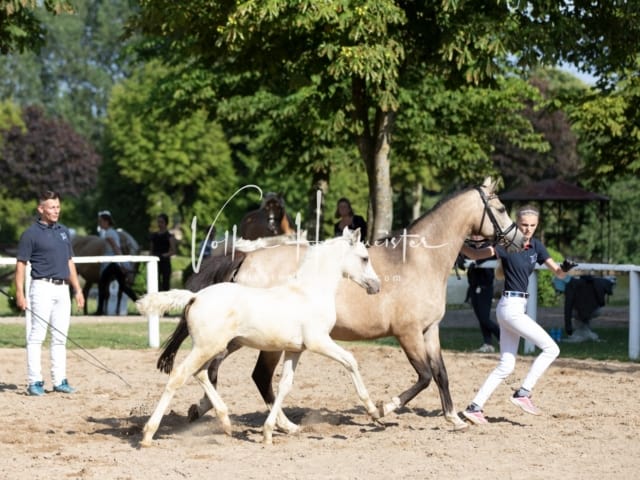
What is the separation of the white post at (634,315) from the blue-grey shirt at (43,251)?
7.34 metres

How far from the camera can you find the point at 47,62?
94250 millimetres

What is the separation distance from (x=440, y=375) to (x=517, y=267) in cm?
114

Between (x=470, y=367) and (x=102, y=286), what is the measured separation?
966cm

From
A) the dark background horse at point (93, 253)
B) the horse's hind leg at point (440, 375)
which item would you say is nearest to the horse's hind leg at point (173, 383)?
the horse's hind leg at point (440, 375)

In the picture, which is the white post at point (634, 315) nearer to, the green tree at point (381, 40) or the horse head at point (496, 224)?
the green tree at point (381, 40)

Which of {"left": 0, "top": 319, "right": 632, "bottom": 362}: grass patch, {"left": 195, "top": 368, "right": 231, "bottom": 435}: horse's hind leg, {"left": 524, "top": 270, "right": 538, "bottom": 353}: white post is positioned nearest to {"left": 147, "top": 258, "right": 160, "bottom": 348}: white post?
{"left": 0, "top": 319, "right": 632, "bottom": 362}: grass patch

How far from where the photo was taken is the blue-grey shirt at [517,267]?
28.9 ft

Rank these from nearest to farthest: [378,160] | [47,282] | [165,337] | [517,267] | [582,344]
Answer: [517,267] → [47,282] → [582,344] → [165,337] → [378,160]

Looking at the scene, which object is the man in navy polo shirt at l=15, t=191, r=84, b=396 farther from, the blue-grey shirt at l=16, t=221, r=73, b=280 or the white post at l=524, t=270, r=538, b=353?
the white post at l=524, t=270, r=538, b=353

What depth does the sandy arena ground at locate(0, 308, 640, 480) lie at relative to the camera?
6922 mm

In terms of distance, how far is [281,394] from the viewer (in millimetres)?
7926

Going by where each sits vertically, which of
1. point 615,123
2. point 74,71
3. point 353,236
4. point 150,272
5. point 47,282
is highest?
point 74,71

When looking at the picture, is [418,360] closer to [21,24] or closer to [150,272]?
[150,272]

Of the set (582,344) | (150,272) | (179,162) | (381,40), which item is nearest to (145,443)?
(150,272)
